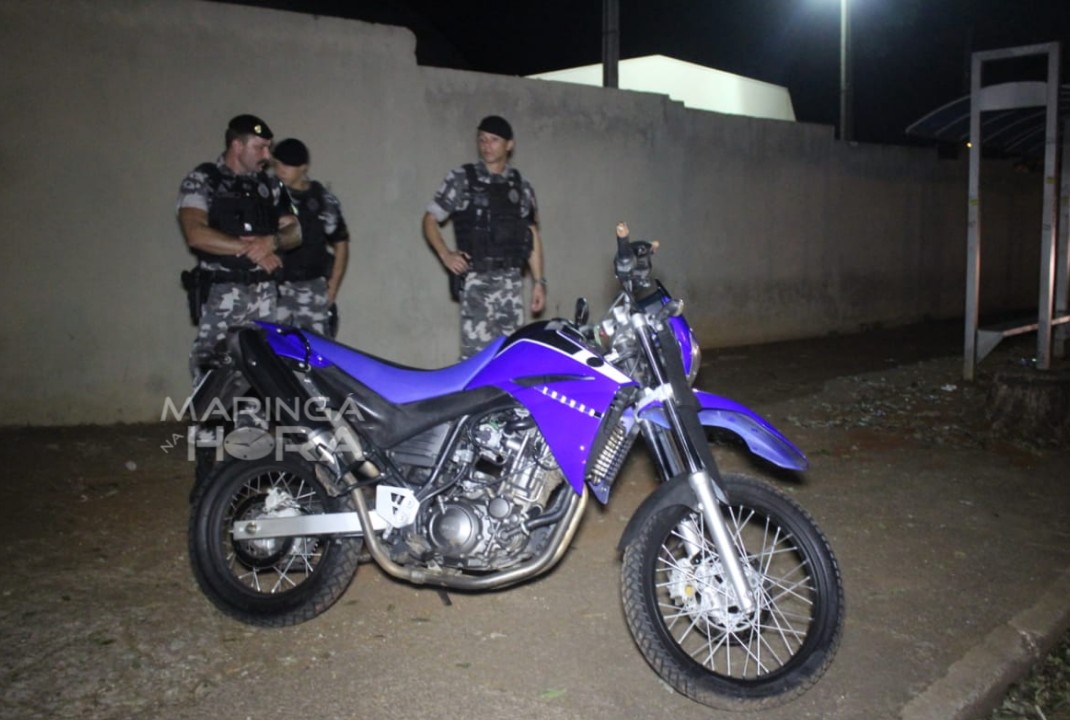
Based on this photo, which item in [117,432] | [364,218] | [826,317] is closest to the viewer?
[117,432]

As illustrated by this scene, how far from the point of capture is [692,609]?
10.4 feet

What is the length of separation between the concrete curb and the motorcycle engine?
4.49 feet

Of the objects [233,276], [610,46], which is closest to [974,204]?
[610,46]

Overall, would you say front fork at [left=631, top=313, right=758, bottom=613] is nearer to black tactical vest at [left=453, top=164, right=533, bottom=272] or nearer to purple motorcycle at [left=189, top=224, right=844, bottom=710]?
purple motorcycle at [left=189, top=224, right=844, bottom=710]

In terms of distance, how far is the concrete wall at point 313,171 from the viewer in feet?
A: 20.2

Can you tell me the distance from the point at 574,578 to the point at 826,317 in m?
9.21

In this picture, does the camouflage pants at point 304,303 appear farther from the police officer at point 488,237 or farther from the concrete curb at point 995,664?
the concrete curb at point 995,664

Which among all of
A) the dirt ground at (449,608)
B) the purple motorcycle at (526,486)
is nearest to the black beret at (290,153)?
the dirt ground at (449,608)

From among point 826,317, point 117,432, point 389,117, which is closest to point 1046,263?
point 826,317

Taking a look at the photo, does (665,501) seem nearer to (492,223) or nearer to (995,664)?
(995,664)

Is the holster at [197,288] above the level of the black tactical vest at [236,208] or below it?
below

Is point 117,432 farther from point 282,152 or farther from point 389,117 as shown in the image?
point 389,117

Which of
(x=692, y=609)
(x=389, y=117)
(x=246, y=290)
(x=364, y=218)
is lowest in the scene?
(x=692, y=609)

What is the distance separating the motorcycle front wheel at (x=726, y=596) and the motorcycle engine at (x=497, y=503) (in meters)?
0.38
